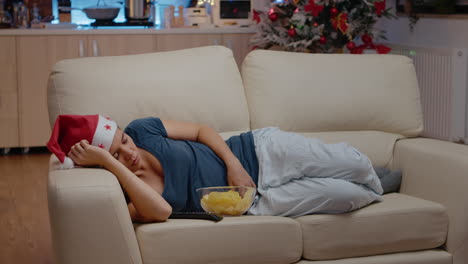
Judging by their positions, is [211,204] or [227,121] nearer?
[211,204]

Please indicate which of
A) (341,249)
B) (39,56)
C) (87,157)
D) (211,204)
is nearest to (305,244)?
(341,249)

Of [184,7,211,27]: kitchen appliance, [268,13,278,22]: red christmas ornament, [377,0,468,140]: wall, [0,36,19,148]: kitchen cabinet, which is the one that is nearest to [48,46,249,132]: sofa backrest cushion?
[268,13,278,22]: red christmas ornament

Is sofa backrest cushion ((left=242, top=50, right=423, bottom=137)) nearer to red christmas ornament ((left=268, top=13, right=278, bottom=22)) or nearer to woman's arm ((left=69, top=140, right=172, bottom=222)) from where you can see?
woman's arm ((left=69, top=140, right=172, bottom=222))

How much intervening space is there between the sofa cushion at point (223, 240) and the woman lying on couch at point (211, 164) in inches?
3.0

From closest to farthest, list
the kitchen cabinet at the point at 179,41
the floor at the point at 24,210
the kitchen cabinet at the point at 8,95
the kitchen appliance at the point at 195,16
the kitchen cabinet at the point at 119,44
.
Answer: the floor at the point at 24,210 → the kitchen cabinet at the point at 8,95 → the kitchen cabinet at the point at 119,44 → the kitchen cabinet at the point at 179,41 → the kitchen appliance at the point at 195,16

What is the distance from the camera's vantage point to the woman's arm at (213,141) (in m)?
2.66

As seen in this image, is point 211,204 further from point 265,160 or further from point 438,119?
point 438,119

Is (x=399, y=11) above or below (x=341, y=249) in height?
above

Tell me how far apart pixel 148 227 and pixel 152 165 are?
0.36 m

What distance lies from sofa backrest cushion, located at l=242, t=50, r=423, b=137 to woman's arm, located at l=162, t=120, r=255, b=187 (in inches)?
13.5

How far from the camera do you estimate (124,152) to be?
2543 mm

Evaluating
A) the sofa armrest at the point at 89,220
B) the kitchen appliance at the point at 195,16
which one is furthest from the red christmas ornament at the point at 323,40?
the sofa armrest at the point at 89,220

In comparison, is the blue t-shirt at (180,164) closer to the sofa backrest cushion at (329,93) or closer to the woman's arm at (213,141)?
the woman's arm at (213,141)

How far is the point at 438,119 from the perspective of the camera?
17.2 ft
